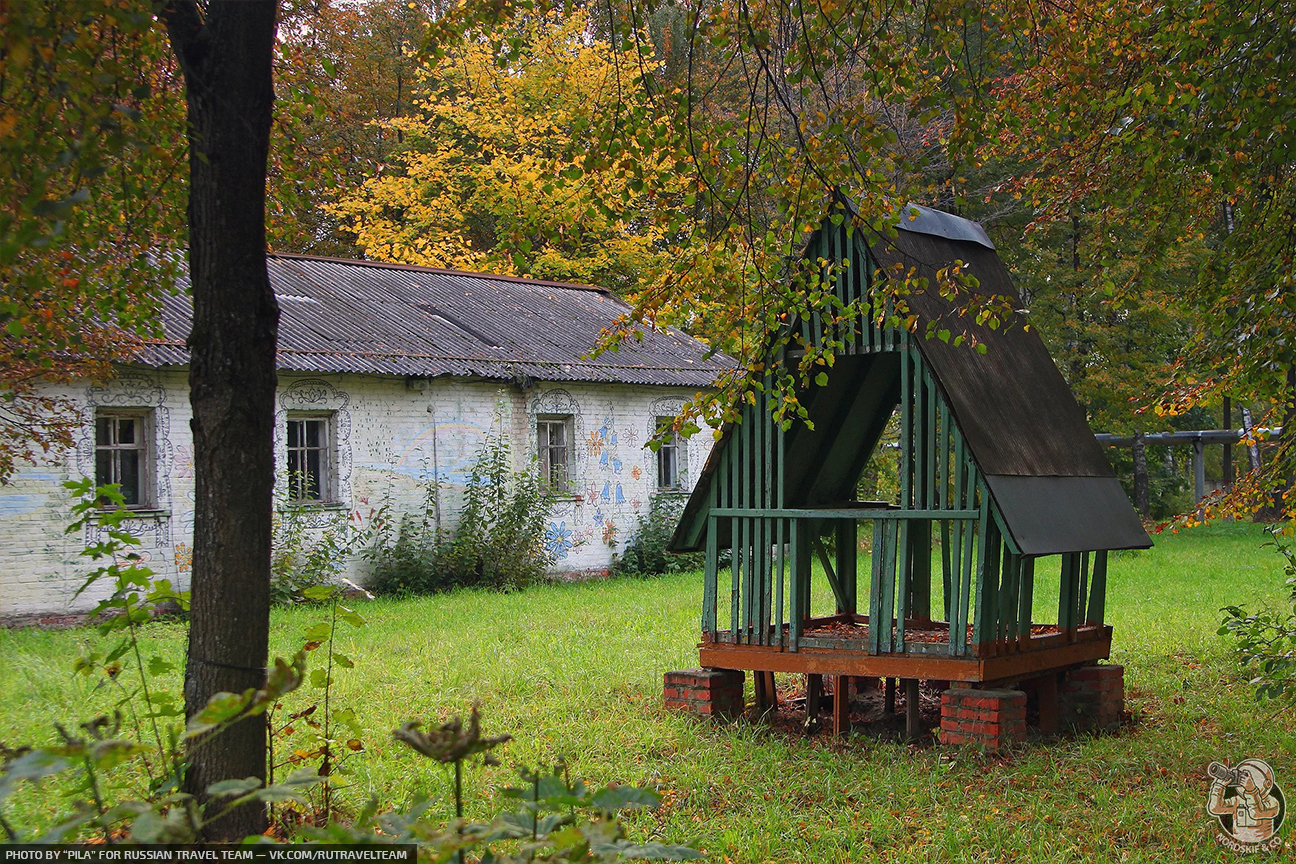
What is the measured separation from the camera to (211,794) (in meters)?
2.28

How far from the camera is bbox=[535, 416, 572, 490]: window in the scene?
2091 cm

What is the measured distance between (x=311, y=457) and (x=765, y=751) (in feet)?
38.3

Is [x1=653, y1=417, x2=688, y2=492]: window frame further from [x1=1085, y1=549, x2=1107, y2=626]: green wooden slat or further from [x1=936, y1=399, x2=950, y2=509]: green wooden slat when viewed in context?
[x1=936, y1=399, x2=950, y2=509]: green wooden slat

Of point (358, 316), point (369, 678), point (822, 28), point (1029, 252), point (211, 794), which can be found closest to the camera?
point (211, 794)

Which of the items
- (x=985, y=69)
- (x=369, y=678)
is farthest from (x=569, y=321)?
(x=985, y=69)

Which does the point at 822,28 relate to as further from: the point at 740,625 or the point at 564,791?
the point at 564,791

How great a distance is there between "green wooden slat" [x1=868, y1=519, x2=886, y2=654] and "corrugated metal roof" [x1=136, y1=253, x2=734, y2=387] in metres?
8.41

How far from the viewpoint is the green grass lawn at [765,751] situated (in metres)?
6.28

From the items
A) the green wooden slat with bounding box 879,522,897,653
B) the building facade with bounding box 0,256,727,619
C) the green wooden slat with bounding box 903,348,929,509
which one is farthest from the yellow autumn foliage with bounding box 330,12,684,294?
the green wooden slat with bounding box 879,522,897,653

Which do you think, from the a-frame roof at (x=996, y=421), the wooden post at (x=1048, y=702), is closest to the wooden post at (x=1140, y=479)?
the a-frame roof at (x=996, y=421)

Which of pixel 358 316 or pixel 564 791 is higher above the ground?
pixel 358 316

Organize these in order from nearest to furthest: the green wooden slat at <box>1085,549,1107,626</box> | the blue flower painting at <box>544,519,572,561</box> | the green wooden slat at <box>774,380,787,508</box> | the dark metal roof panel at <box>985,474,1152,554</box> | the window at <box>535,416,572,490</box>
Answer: the dark metal roof panel at <box>985,474,1152,554</box> → the green wooden slat at <box>774,380,787,508</box> → the green wooden slat at <box>1085,549,1107,626</box> → the blue flower painting at <box>544,519,572,561</box> → the window at <box>535,416,572,490</box>

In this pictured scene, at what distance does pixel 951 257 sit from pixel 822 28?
3.42 metres

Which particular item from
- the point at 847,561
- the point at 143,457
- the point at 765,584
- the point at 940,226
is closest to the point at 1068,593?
the point at 847,561
